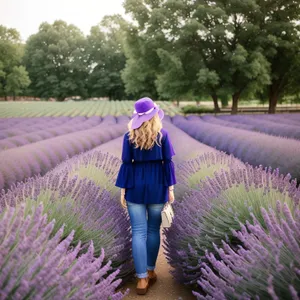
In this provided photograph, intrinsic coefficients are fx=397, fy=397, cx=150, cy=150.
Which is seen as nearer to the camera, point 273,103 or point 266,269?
point 266,269

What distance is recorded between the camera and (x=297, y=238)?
2027 millimetres

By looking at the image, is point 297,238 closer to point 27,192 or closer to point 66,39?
point 27,192

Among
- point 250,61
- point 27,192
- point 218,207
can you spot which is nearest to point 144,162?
point 218,207

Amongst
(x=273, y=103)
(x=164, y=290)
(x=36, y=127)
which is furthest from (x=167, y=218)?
(x=273, y=103)

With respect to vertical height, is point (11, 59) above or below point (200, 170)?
above

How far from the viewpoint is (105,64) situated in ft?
212

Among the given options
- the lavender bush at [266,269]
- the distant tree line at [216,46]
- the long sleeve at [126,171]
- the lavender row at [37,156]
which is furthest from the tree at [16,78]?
the lavender bush at [266,269]

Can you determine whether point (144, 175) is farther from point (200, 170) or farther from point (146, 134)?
point (200, 170)

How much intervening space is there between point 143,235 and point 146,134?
0.83 metres

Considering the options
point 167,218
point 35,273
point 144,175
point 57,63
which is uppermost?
point 57,63

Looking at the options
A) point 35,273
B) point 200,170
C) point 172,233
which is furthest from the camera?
point 200,170

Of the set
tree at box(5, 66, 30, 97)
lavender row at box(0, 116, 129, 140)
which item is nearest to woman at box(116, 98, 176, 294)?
lavender row at box(0, 116, 129, 140)

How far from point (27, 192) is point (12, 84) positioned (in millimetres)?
57353

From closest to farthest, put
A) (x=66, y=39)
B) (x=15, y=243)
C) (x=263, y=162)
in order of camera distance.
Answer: (x=15, y=243) < (x=263, y=162) < (x=66, y=39)
